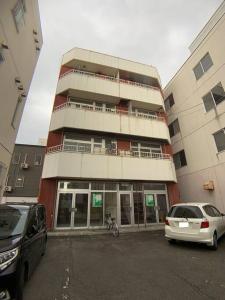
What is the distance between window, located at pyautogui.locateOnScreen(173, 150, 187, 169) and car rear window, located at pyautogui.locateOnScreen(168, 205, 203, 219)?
9099 millimetres

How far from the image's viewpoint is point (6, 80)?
28.7ft

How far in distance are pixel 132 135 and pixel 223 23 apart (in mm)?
9885

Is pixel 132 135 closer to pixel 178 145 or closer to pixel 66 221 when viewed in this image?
pixel 178 145

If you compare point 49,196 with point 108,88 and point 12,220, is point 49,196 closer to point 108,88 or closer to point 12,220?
point 12,220

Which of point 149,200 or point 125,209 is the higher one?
point 149,200

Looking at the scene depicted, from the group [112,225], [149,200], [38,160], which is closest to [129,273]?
[112,225]

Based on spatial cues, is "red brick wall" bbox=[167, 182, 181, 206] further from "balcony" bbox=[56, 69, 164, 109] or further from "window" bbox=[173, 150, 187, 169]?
"balcony" bbox=[56, 69, 164, 109]

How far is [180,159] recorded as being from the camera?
1666 centimetres

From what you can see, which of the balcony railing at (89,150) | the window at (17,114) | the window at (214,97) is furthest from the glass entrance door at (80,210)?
the window at (214,97)

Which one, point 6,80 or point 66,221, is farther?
point 66,221

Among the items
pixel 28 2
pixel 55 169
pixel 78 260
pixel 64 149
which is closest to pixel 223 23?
pixel 28 2

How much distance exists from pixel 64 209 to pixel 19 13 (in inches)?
442

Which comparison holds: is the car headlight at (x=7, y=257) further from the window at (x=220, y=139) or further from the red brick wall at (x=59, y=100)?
the window at (x=220, y=139)

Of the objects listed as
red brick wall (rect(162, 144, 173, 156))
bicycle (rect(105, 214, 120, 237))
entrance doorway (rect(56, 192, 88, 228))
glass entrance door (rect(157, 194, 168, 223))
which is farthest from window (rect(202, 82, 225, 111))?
entrance doorway (rect(56, 192, 88, 228))
